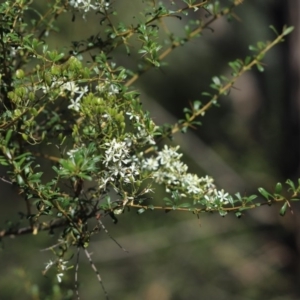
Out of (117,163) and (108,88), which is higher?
(108,88)

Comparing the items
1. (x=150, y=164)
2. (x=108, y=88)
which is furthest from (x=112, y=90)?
(x=150, y=164)

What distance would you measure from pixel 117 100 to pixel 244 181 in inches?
109

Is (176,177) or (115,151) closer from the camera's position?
(115,151)

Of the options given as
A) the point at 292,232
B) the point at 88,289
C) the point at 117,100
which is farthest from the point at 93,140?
the point at 88,289

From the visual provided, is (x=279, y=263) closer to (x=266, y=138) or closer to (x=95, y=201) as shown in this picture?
(x=266, y=138)

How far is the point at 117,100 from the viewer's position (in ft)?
2.70

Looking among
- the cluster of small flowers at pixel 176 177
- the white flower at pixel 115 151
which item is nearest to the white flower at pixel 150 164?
the cluster of small flowers at pixel 176 177

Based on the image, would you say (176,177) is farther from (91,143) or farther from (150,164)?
(91,143)

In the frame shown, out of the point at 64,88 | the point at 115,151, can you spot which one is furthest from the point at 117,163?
the point at 64,88

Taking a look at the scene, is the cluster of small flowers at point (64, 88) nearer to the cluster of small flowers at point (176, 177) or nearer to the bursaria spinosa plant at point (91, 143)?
the bursaria spinosa plant at point (91, 143)

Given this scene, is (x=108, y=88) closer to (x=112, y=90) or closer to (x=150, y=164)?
(x=112, y=90)

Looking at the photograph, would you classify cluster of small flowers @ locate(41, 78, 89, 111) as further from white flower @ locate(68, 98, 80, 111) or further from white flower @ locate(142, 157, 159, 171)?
white flower @ locate(142, 157, 159, 171)

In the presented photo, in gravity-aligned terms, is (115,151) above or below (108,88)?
below

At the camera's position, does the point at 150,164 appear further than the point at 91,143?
Yes
